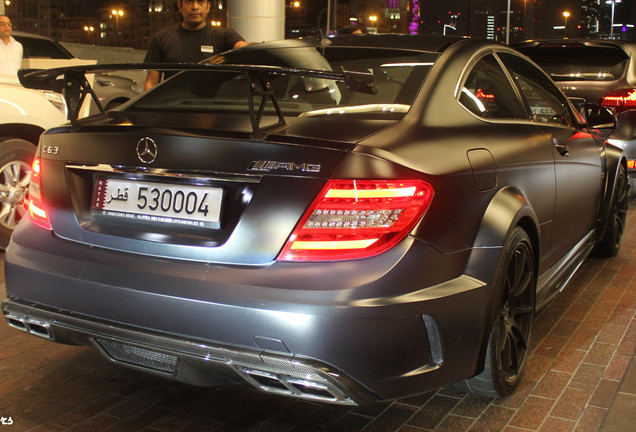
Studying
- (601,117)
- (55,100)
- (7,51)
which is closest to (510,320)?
(601,117)

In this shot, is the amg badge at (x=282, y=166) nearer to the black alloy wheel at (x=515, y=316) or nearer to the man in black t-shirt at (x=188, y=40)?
the black alloy wheel at (x=515, y=316)

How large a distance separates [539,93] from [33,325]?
2.98 metres

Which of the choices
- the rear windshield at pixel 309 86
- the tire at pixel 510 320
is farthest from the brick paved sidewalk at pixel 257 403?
the rear windshield at pixel 309 86

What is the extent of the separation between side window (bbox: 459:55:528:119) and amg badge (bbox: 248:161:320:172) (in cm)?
99

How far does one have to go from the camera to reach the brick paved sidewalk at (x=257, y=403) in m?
3.03

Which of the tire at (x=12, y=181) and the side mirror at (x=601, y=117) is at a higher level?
the side mirror at (x=601, y=117)

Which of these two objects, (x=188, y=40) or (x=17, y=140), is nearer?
(x=17, y=140)

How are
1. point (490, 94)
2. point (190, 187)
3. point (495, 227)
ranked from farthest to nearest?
point (490, 94) → point (495, 227) → point (190, 187)

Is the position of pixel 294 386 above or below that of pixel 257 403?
above

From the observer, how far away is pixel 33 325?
284 centimetres

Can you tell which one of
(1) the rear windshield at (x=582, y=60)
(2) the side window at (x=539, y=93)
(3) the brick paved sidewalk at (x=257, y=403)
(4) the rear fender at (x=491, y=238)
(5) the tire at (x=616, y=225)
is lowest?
(3) the brick paved sidewalk at (x=257, y=403)

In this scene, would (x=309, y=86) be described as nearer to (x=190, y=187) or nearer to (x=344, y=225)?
(x=190, y=187)

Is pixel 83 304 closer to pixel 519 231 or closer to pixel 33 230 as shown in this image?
pixel 33 230

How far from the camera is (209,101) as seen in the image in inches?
131
